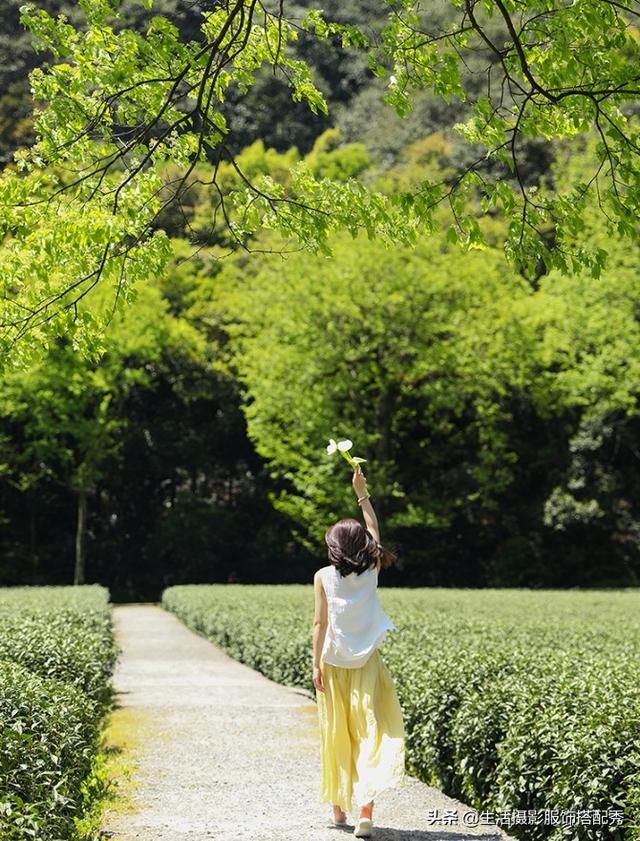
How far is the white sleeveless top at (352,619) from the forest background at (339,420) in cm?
2395

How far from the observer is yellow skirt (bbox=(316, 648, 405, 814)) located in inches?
224

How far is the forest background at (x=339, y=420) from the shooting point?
3130 centimetres

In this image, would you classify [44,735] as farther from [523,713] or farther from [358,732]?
[523,713]

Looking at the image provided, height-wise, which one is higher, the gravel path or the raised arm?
the raised arm

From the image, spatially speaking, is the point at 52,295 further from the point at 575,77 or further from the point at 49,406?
the point at 49,406

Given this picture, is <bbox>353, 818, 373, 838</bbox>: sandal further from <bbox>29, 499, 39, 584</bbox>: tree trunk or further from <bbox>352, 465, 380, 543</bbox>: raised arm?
<bbox>29, 499, 39, 584</bbox>: tree trunk

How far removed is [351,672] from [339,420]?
26.1 metres

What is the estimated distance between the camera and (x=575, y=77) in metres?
5.89

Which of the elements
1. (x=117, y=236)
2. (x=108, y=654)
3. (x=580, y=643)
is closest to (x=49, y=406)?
(x=108, y=654)

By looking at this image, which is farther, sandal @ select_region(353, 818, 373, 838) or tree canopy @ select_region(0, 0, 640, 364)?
tree canopy @ select_region(0, 0, 640, 364)

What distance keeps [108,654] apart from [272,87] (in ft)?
154

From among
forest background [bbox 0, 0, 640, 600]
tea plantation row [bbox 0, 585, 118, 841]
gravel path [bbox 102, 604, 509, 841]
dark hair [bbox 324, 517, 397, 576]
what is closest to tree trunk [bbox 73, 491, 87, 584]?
forest background [bbox 0, 0, 640, 600]

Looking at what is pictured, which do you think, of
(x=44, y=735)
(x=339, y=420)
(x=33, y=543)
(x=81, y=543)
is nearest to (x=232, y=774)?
(x=44, y=735)

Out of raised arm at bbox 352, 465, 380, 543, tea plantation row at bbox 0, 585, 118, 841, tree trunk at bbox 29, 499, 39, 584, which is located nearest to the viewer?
tea plantation row at bbox 0, 585, 118, 841
